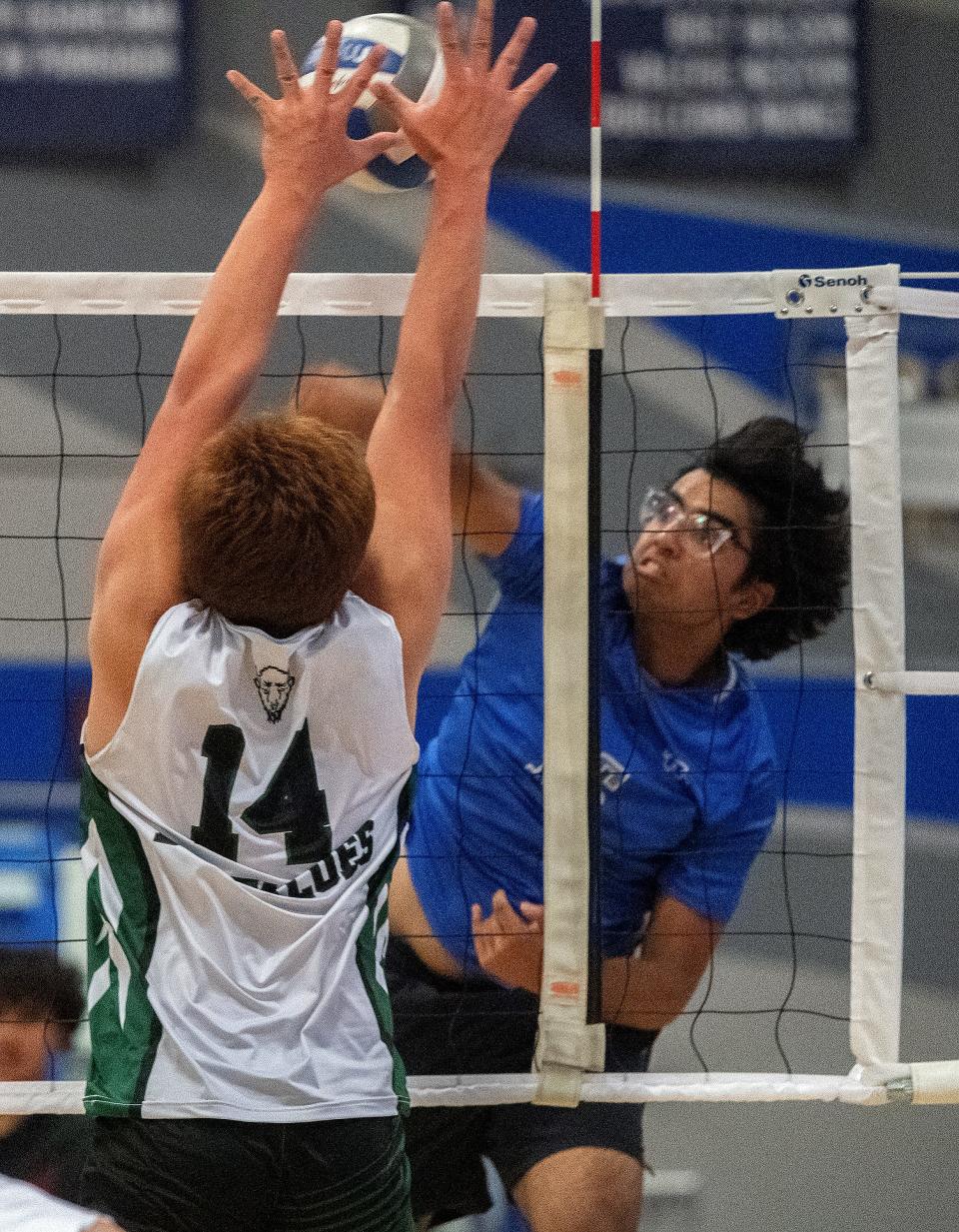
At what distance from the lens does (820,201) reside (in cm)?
636

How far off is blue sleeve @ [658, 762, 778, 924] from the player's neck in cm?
21

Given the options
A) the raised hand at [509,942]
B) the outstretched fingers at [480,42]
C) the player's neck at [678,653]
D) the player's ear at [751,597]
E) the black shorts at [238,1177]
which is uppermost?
the outstretched fingers at [480,42]

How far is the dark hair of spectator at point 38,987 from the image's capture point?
10.0 ft

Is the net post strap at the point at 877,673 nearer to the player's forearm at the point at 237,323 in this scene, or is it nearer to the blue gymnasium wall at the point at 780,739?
the player's forearm at the point at 237,323

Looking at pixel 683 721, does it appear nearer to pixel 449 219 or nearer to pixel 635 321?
pixel 449 219

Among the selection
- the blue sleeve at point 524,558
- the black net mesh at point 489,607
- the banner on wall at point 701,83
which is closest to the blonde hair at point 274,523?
the blue sleeve at point 524,558

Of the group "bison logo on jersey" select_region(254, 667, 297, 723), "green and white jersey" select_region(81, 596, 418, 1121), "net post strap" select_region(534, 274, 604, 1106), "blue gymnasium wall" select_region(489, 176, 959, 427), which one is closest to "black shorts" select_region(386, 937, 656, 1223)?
"net post strap" select_region(534, 274, 604, 1106)

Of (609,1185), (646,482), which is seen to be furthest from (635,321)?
(609,1185)

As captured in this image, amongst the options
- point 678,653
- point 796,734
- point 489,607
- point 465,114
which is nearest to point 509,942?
point 678,653

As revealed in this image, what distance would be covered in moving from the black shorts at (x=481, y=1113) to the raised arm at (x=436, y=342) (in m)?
0.94

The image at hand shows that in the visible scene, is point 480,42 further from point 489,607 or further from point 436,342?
point 489,607

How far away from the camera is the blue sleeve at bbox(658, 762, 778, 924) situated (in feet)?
9.09

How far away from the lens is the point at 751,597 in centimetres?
290

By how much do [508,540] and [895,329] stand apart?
0.75 m
